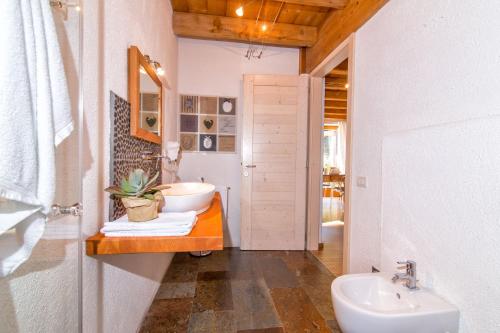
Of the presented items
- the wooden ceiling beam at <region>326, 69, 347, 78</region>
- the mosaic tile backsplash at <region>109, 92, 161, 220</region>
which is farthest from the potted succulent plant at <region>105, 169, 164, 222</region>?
the wooden ceiling beam at <region>326, 69, 347, 78</region>

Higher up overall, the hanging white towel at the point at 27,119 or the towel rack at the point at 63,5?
the towel rack at the point at 63,5

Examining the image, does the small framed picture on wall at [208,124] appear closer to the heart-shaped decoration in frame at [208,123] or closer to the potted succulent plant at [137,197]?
the heart-shaped decoration in frame at [208,123]

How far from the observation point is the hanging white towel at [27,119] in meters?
0.40

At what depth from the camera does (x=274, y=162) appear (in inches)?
107

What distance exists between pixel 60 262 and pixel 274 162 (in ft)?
7.37

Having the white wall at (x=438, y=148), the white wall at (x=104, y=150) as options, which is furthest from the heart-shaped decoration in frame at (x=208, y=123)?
the white wall at (x=438, y=148)

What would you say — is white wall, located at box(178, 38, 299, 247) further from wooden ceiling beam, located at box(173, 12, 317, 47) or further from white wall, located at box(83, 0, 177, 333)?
white wall, located at box(83, 0, 177, 333)

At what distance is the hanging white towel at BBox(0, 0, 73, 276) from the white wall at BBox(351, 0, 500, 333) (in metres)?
1.44

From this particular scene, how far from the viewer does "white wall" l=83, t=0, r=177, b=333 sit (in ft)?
2.92

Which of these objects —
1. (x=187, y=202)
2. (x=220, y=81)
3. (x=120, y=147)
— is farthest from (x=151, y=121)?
(x=220, y=81)

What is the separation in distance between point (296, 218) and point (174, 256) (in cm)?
152

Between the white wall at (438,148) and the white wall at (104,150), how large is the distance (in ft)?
5.20

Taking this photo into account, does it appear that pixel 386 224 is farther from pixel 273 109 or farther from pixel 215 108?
pixel 215 108

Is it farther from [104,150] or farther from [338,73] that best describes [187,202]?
[338,73]
